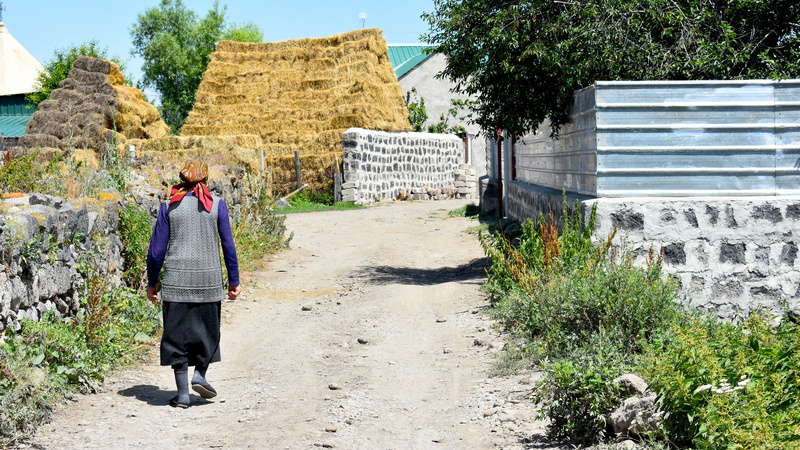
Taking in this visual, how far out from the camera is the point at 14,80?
4034 cm

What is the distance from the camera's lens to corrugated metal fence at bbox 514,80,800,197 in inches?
320

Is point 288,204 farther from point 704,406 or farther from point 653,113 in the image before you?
point 704,406

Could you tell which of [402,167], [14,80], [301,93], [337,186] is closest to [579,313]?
[337,186]

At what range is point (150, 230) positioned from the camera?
8367 millimetres

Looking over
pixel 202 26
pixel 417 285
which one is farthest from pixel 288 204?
pixel 202 26

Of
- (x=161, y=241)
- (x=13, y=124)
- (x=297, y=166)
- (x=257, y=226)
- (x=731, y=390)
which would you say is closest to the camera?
(x=731, y=390)

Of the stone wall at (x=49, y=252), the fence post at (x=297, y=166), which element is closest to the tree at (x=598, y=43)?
the stone wall at (x=49, y=252)

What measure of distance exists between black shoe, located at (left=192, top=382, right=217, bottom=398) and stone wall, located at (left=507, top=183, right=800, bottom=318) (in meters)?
4.10

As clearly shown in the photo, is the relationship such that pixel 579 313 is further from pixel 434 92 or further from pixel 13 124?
pixel 13 124

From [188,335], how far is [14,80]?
3942 cm

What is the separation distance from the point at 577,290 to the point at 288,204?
628 inches

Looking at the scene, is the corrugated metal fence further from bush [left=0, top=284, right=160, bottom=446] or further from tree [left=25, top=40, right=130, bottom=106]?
tree [left=25, top=40, right=130, bottom=106]

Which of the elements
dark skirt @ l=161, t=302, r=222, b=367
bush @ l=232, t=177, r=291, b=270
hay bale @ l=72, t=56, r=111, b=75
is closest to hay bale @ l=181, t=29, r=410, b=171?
hay bale @ l=72, t=56, r=111, b=75

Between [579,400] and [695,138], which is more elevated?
[695,138]
